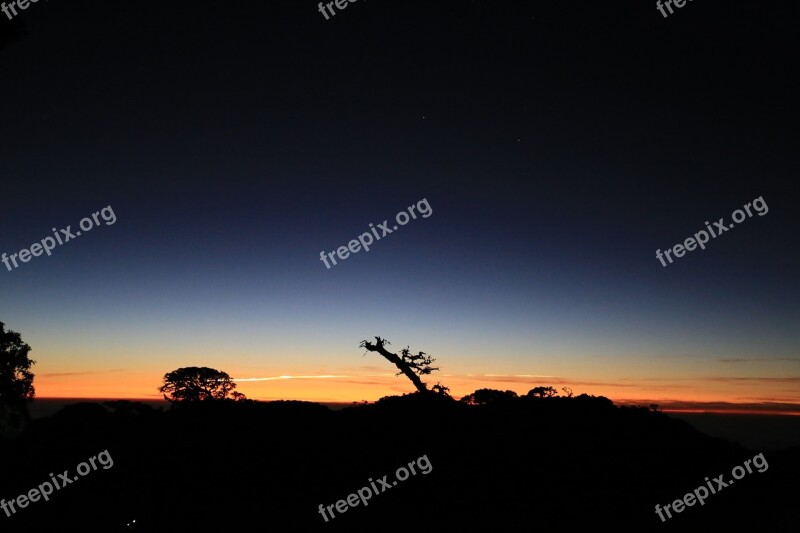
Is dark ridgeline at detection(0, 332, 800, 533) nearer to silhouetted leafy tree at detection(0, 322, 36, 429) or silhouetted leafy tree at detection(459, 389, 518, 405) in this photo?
silhouetted leafy tree at detection(459, 389, 518, 405)

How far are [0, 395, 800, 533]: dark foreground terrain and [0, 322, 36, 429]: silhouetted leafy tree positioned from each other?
77.5ft

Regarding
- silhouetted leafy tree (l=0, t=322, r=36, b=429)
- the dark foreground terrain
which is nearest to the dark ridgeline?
the dark foreground terrain

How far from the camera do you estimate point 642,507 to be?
12.8 metres

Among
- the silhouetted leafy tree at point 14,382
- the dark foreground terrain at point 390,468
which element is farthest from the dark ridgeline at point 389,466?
the silhouetted leafy tree at point 14,382

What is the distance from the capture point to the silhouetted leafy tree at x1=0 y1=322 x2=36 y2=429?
110 ft

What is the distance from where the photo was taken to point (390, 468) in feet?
44.4

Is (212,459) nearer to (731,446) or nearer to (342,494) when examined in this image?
(342,494)

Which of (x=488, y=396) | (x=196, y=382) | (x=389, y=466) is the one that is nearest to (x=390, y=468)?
(x=389, y=466)

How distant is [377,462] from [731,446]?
10919mm

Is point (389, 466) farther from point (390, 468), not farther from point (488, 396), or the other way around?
point (488, 396)

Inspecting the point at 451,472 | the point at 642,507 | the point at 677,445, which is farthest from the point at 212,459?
the point at 677,445

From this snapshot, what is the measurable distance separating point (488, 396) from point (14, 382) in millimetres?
33769

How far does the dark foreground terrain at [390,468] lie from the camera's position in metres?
12.3

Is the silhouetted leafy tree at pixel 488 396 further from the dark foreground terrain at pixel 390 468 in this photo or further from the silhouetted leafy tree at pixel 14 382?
the silhouetted leafy tree at pixel 14 382
